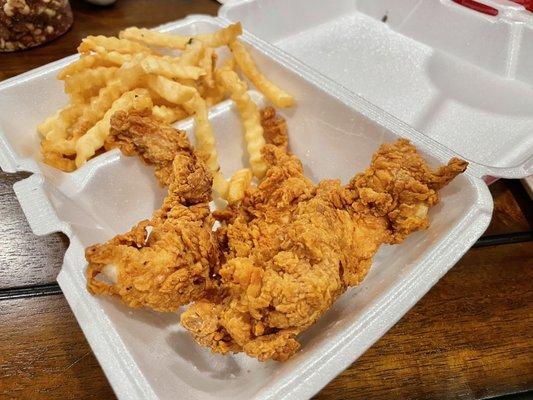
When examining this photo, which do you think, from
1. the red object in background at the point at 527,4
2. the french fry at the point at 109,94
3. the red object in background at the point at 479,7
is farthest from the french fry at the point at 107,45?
the red object in background at the point at 527,4

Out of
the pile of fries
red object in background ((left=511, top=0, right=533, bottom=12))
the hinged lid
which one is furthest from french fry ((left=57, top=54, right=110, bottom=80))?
red object in background ((left=511, top=0, right=533, bottom=12))

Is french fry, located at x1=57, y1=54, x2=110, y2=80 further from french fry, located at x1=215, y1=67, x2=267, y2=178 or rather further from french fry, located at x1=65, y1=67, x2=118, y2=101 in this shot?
french fry, located at x1=215, y1=67, x2=267, y2=178

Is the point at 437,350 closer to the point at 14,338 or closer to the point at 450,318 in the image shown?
the point at 450,318

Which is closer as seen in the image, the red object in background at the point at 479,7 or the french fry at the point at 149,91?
the french fry at the point at 149,91

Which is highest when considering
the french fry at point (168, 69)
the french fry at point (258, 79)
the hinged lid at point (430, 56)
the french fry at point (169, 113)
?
the french fry at point (168, 69)

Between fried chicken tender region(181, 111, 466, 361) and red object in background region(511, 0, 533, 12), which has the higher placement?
red object in background region(511, 0, 533, 12)

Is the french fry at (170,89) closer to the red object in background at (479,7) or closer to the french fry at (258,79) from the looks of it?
the french fry at (258,79)
